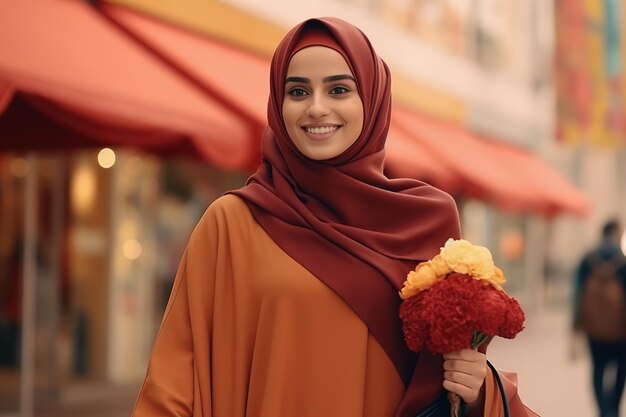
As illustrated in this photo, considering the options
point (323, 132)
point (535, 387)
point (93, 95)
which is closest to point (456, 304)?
point (323, 132)

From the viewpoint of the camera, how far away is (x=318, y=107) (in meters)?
2.43

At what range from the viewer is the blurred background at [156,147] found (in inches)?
245

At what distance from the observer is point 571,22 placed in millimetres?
20000

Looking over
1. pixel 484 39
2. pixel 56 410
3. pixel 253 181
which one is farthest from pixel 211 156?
pixel 484 39

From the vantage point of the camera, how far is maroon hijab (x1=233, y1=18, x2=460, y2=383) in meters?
2.44

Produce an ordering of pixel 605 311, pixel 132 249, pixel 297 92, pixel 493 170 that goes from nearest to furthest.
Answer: pixel 297 92
pixel 605 311
pixel 132 249
pixel 493 170

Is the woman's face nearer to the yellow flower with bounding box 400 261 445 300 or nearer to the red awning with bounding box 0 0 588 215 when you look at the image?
the yellow flower with bounding box 400 261 445 300

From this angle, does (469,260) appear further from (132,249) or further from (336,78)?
(132,249)

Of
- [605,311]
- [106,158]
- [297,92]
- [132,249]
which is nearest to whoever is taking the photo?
[297,92]

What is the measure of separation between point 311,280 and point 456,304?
0.35m

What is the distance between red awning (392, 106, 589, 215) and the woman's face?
30.8 ft

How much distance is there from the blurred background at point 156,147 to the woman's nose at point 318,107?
2.90 m

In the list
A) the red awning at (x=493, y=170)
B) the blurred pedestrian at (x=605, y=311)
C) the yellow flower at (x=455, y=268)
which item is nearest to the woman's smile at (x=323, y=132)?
the yellow flower at (x=455, y=268)

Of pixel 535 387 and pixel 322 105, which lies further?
pixel 535 387
